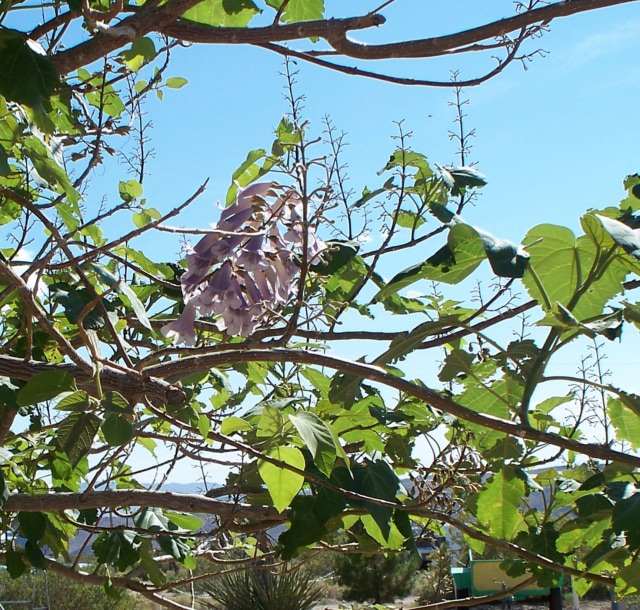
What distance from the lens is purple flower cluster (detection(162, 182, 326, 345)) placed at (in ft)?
3.25

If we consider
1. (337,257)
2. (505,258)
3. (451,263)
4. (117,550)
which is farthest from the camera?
(117,550)

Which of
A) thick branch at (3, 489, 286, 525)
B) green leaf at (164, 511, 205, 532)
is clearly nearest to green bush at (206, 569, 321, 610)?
green leaf at (164, 511, 205, 532)

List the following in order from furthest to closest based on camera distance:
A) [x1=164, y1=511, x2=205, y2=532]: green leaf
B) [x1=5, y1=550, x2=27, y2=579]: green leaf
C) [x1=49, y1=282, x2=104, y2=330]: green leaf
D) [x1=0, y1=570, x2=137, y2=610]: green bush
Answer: [x1=0, y1=570, x2=137, y2=610]: green bush
[x1=164, y1=511, x2=205, y2=532]: green leaf
[x1=5, y1=550, x2=27, y2=579]: green leaf
[x1=49, y1=282, x2=104, y2=330]: green leaf

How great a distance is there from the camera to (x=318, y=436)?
3.02 feet

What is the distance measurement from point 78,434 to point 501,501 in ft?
2.25

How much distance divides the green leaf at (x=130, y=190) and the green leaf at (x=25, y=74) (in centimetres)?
67

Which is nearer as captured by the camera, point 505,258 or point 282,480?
point 505,258

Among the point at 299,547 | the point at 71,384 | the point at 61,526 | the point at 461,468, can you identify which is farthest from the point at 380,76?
the point at 61,526

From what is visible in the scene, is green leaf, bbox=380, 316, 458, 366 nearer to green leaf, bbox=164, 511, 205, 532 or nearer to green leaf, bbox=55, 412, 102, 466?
green leaf, bbox=55, 412, 102, 466

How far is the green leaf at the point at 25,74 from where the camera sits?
2.80 ft

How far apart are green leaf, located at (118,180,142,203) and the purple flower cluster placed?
566mm

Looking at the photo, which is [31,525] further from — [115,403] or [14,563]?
[115,403]

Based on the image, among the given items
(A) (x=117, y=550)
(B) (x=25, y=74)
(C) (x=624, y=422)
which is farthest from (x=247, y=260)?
(A) (x=117, y=550)

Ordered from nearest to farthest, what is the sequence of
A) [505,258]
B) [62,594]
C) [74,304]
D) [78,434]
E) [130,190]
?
[505,258], [78,434], [74,304], [130,190], [62,594]
